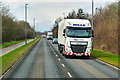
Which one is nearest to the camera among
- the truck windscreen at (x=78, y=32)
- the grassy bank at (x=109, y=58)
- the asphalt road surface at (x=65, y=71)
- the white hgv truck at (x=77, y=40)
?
the asphalt road surface at (x=65, y=71)

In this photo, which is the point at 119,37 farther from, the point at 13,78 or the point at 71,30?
the point at 13,78

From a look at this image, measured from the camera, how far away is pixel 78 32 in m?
20.0

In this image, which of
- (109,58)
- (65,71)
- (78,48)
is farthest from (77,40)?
(65,71)

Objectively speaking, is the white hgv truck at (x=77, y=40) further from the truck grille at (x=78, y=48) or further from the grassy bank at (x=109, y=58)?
the grassy bank at (x=109, y=58)

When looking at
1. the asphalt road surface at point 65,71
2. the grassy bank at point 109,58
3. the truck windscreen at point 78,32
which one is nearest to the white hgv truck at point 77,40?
the truck windscreen at point 78,32

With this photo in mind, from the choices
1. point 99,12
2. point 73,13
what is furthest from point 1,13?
point 73,13

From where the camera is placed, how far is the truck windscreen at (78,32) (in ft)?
65.2

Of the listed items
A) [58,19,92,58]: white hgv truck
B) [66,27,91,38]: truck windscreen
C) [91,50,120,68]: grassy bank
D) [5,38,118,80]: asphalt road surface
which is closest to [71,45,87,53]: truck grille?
[58,19,92,58]: white hgv truck

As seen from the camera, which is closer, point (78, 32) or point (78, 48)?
point (78, 48)

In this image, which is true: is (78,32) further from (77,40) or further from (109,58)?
(109,58)

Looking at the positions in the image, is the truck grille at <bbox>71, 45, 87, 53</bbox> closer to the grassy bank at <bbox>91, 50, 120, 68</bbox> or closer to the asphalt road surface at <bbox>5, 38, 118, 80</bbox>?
the grassy bank at <bbox>91, 50, 120, 68</bbox>

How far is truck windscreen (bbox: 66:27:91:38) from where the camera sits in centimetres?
1988

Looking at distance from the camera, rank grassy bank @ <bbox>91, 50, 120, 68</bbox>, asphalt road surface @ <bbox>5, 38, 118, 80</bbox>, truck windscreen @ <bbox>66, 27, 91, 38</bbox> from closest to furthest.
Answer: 1. asphalt road surface @ <bbox>5, 38, 118, 80</bbox>
2. grassy bank @ <bbox>91, 50, 120, 68</bbox>
3. truck windscreen @ <bbox>66, 27, 91, 38</bbox>

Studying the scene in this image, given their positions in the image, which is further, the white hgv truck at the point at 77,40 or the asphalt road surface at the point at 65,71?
the white hgv truck at the point at 77,40
